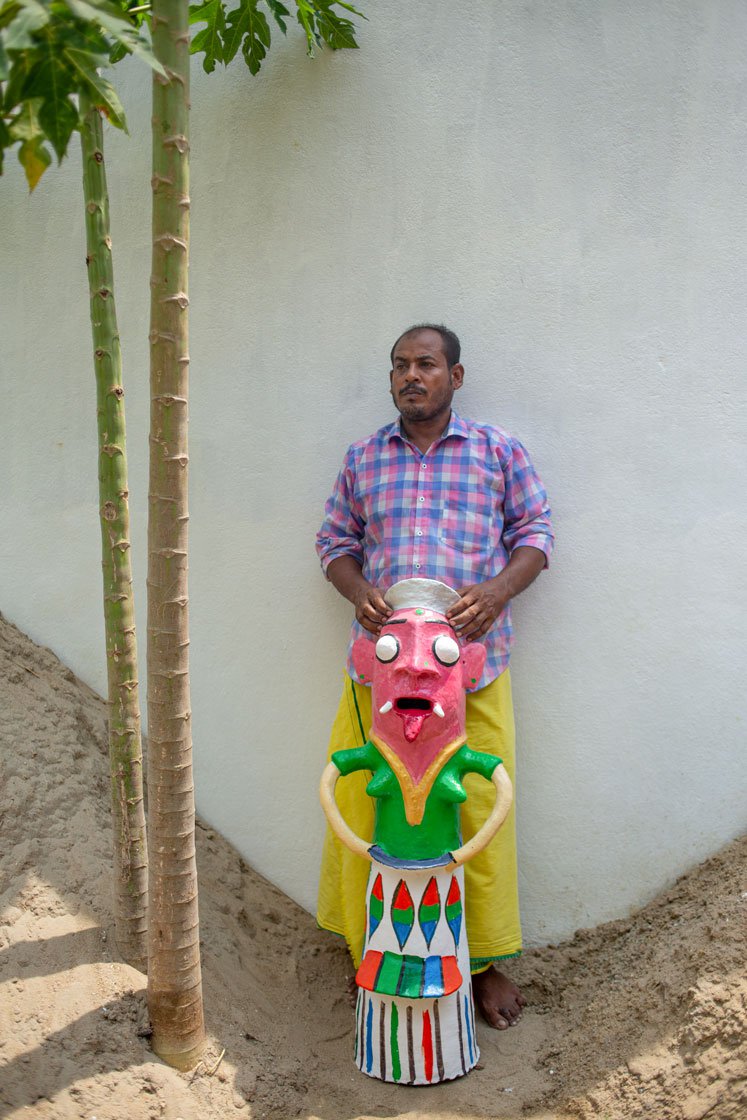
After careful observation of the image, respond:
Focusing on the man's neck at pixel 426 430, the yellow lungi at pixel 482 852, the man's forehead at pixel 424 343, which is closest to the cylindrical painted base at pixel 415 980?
the yellow lungi at pixel 482 852

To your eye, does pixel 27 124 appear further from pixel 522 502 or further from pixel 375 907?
pixel 375 907

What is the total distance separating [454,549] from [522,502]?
0.99ft

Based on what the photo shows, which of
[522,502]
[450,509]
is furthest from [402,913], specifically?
[522,502]

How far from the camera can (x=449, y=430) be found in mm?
3246

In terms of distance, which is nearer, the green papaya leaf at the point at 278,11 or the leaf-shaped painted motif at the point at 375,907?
the leaf-shaped painted motif at the point at 375,907

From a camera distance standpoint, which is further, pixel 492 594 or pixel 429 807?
pixel 492 594

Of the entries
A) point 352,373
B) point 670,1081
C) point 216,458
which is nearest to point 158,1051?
point 670,1081

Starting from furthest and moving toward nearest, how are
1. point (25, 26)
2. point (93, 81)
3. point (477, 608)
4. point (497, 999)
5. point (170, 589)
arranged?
point (497, 999) → point (477, 608) → point (170, 589) → point (93, 81) → point (25, 26)

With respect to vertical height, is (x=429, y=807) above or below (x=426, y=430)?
below

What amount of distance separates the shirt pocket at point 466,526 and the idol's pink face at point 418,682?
383 mm

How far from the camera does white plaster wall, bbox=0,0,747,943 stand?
3389mm

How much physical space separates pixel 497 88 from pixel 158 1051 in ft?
10.4

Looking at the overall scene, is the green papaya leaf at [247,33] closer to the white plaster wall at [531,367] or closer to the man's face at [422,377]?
the white plaster wall at [531,367]

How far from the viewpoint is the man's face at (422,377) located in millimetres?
3191
